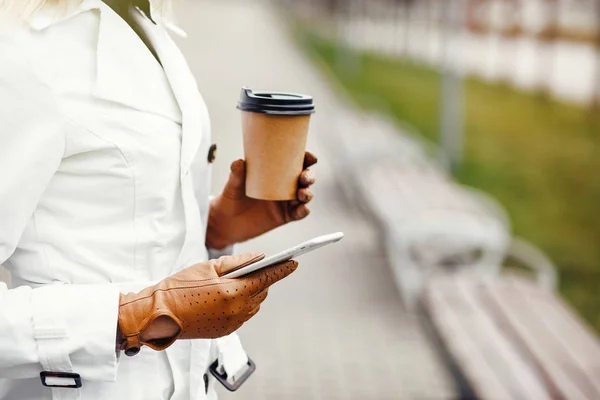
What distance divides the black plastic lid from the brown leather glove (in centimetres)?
32

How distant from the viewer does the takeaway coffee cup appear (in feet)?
5.43

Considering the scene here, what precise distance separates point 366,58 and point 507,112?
1073cm

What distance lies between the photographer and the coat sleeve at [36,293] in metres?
1.37

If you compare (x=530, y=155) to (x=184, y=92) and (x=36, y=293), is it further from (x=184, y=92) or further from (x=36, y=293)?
(x=36, y=293)

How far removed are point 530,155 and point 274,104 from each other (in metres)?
8.76

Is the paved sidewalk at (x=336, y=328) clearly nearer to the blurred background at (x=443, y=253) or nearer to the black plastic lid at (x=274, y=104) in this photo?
the blurred background at (x=443, y=253)

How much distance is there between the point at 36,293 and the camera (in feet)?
4.63

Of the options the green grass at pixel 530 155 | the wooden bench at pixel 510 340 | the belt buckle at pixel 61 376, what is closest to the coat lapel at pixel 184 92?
the belt buckle at pixel 61 376

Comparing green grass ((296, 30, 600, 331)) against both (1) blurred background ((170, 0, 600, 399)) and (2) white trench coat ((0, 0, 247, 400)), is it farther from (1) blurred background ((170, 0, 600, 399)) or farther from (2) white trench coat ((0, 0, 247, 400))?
(2) white trench coat ((0, 0, 247, 400))

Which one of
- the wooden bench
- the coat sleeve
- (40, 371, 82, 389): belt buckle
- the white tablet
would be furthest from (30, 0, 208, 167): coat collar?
the wooden bench

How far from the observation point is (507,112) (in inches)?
534

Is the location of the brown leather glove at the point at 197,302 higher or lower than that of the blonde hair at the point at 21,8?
lower

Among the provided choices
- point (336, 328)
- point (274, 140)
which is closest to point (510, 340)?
point (336, 328)

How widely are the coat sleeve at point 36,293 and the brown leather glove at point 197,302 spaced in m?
0.03
